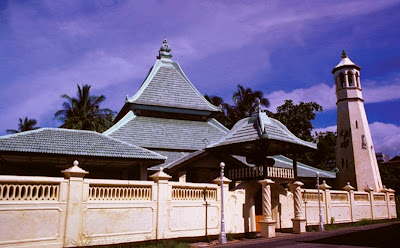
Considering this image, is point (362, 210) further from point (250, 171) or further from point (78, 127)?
point (78, 127)

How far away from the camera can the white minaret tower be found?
24.8 meters

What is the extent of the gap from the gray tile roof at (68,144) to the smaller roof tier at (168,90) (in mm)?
5559

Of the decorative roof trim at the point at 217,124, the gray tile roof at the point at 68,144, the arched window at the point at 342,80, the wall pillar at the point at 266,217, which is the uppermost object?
the arched window at the point at 342,80

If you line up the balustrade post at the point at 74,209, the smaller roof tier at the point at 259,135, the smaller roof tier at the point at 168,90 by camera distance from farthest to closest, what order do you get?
the smaller roof tier at the point at 168,90
the smaller roof tier at the point at 259,135
the balustrade post at the point at 74,209

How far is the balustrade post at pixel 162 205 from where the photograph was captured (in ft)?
33.1

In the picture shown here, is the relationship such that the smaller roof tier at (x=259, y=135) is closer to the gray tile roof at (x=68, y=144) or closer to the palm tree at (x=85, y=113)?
the gray tile roof at (x=68, y=144)

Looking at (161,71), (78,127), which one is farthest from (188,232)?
(78,127)

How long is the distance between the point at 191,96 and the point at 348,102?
12.9 m

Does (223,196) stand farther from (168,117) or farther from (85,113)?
(85,113)

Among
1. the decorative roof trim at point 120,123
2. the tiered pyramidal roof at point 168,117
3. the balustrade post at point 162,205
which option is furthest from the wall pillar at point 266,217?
the decorative roof trim at point 120,123

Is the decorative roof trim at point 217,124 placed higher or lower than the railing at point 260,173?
higher

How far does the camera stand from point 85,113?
32.1 m

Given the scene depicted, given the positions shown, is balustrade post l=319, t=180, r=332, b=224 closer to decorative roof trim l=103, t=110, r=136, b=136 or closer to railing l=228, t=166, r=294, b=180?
railing l=228, t=166, r=294, b=180

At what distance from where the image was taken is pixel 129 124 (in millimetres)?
19141
